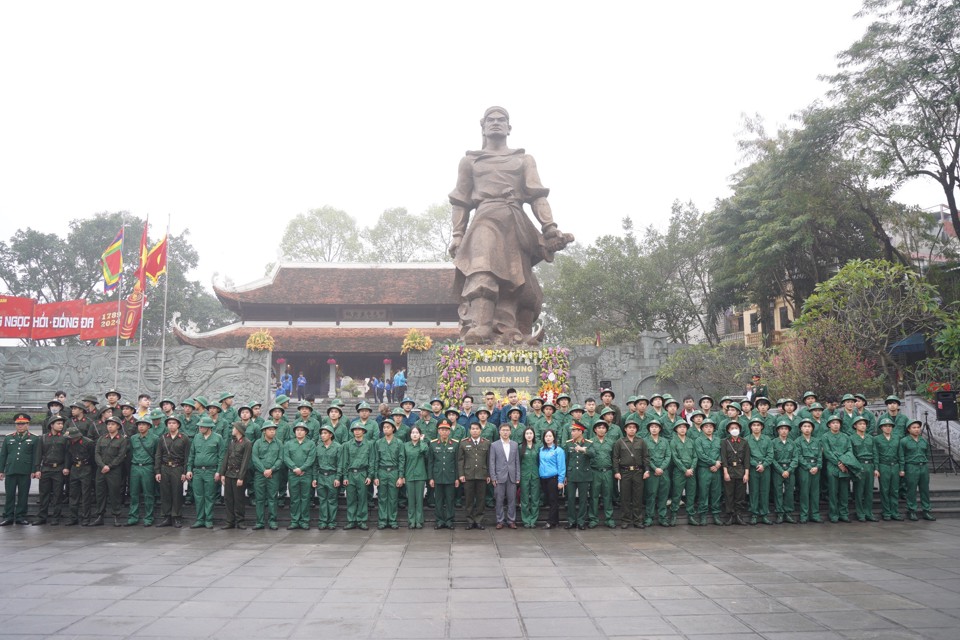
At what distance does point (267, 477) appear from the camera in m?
7.53

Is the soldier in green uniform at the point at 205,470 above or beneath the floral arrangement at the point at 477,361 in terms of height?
beneath

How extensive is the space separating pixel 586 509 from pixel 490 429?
1.40m

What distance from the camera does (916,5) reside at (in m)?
16.1

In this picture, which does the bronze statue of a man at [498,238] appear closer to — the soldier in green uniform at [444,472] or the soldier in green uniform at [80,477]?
the soldier in green uniform at [444,472]

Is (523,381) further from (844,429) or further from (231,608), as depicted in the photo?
(231,608)

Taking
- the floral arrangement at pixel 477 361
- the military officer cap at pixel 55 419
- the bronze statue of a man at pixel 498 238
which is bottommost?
the military officer cap at pixel 55 419

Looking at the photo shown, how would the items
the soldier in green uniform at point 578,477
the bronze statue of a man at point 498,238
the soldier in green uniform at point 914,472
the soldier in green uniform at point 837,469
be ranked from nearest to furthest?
the soldier in green uniform at point 578,477 < the soldier in green uniform at point 837,469 < the soldier in green uniform at point 914,472 < the bronze statue of a man at point 498,238

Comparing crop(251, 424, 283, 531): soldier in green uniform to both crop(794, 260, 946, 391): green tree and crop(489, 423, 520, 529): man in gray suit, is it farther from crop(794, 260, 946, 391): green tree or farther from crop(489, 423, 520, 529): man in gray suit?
crop(794, 260, 946, 391): green tree

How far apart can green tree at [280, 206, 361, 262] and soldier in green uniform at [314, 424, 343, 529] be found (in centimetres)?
3076

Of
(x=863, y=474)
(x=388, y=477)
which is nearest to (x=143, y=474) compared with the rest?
(x=388, y=477)

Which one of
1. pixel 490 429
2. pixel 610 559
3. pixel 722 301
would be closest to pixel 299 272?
pixel 722 301

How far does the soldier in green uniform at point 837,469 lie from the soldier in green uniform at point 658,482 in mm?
1883

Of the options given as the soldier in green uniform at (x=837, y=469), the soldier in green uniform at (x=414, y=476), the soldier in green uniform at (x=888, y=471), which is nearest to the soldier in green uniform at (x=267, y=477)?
the soldier in green uniform at (x=414, y=476)

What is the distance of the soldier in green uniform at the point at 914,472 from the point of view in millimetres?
7961
